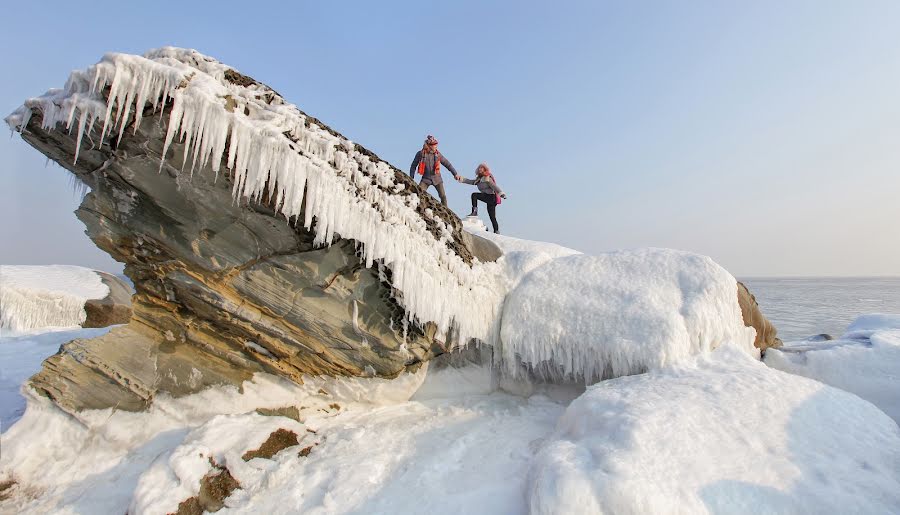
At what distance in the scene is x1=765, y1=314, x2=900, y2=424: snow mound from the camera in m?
4.87

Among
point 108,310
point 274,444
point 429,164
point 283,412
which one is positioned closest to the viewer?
point 274,444

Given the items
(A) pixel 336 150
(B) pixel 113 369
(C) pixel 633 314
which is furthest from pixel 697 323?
(B) pixel 113 369

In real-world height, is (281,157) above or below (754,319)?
above

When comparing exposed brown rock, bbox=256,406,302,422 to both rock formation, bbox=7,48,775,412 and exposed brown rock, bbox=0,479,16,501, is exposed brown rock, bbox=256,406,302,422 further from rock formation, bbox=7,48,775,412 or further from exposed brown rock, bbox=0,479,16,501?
exposed brown rock, bbox=0,479,16,501

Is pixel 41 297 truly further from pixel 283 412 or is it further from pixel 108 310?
pixel 283 412

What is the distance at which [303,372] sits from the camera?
556 cm

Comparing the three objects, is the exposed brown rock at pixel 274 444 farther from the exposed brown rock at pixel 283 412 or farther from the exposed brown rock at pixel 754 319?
the exposed brown rock at pixel 754 319

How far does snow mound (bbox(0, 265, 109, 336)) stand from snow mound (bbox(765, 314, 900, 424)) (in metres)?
18.6

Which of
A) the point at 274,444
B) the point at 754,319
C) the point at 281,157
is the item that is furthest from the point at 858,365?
the point at 281,157

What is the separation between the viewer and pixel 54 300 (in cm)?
1171

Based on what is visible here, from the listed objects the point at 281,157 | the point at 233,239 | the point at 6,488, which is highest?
the point at 281,157

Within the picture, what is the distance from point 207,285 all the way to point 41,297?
11771mm

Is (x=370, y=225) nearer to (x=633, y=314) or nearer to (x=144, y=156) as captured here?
(x=144, y=156)

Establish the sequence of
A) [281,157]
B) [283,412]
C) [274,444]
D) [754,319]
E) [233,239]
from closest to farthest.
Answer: [281,157], [274,444], [233,239], [283,412], [754,319]
